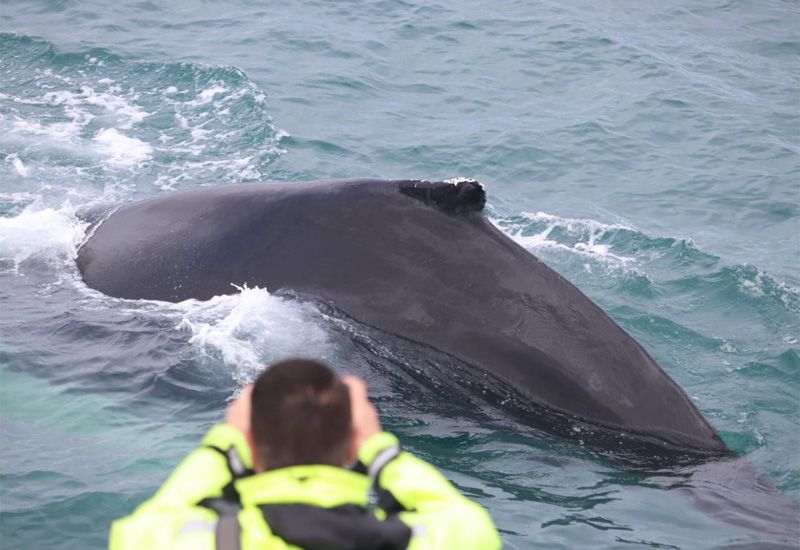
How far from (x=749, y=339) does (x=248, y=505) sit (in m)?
7.86

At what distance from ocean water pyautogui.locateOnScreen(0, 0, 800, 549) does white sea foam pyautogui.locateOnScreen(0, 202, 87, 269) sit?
34 millimetres

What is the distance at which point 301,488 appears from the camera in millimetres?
2885

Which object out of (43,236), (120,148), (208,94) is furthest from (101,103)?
(43,236)

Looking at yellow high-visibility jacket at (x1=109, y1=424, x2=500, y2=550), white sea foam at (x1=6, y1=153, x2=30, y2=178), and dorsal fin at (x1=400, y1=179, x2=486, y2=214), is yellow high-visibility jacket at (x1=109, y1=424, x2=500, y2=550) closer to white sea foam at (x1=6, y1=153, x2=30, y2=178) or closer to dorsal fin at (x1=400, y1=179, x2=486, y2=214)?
dorsal fin at (x1=400, y1=179, x2=486, y2=214)

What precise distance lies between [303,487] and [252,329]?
4312mm

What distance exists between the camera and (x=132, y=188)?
41.4 feet

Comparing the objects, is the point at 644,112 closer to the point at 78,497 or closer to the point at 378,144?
the point at 378,144

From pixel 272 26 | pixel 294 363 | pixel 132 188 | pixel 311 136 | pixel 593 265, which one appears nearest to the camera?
pixel 294 363

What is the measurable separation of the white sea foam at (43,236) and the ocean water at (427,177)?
34mm

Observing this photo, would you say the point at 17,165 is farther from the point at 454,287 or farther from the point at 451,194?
the point at 454,287

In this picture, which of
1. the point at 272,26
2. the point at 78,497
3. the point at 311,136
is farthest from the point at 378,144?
the point at 78,497

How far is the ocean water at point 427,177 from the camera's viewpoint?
20.9 ft

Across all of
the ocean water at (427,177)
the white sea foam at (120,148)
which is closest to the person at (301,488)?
the ocean water at (427,177)

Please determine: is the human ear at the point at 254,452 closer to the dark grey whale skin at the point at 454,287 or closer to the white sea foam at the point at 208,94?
the dark grey whale skin at the point at 454,287
